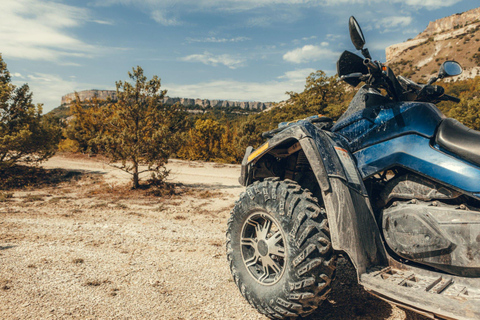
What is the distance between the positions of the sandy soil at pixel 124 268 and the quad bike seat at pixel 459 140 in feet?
4.81

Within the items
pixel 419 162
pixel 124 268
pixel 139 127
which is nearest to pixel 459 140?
pixel 419 162

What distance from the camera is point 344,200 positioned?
2.08 meters

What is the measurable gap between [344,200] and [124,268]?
2.68m

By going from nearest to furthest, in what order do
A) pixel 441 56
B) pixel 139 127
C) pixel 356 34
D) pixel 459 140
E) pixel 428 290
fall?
pixel 428 290 → pixel 459 140 → pixel 356 34 → pixel 139 127 → pixel 441 56

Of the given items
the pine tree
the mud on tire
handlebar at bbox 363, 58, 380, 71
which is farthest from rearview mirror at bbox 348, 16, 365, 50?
the pine tree

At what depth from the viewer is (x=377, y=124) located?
241cm

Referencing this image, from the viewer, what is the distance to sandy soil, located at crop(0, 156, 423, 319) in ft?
8.48

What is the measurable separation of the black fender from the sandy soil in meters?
0.80

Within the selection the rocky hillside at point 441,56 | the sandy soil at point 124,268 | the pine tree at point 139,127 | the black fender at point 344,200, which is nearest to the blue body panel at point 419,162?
the black fender at point 344,200

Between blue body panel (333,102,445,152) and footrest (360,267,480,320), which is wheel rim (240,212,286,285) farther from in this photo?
blue body panel (333,102,445,152)

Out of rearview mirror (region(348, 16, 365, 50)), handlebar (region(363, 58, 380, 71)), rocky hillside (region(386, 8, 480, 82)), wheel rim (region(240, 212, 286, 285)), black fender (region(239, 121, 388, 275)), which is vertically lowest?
wheel rim (region(240, 212, 286, 285))

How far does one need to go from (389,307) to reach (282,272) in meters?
1.18

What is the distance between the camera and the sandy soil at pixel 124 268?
259 cm

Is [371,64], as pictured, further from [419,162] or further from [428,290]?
[428,290]
